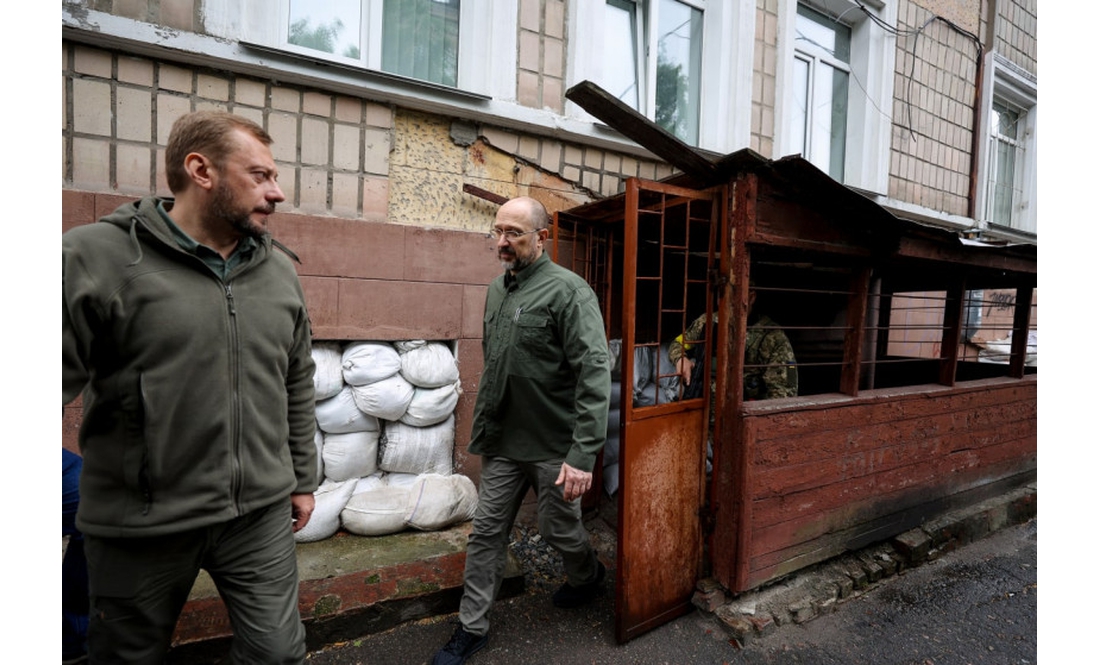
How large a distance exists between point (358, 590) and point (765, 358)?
2897mm

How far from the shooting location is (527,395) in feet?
8.59

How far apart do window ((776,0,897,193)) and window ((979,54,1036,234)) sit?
285 cm

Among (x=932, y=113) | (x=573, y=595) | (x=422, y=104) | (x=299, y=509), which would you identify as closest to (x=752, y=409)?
(x=573, y=595)

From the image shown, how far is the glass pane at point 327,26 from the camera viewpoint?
3445 mm

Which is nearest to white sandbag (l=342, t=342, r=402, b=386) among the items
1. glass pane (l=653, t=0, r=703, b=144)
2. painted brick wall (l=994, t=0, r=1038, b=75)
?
glass pane (l=653, t=0, r=703, b=144)

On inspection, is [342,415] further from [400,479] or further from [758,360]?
[758,360]

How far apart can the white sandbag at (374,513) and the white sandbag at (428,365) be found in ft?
2.37

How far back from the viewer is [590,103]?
238 centimetres

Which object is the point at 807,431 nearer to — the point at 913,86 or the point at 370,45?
the point at 370,45

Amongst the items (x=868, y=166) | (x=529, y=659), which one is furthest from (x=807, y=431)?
(x=868, y=166)

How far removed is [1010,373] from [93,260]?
6379 mm

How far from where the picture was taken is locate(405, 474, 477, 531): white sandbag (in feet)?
10.8

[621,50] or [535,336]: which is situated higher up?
[621,50]

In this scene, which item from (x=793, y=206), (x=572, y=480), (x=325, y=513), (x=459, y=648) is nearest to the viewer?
(x=572, y=480)
